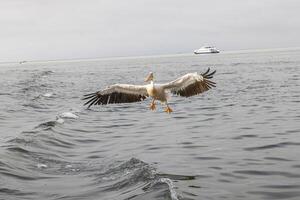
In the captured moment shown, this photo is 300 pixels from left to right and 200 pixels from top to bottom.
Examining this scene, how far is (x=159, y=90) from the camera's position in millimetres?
13406

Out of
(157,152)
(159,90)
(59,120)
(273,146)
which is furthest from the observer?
(59,120)

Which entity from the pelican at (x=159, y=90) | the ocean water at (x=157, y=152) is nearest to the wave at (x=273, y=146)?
the ocean water at (x=157, y=152)

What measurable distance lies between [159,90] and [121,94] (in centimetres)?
129

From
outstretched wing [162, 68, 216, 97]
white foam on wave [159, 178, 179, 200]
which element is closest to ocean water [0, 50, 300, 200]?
white foam on wave [159, 178, 179, 200]

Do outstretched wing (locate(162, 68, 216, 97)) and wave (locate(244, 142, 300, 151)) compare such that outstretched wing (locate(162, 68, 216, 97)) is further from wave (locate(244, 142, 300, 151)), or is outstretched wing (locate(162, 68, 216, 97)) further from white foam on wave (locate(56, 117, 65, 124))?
white foam on wave (locate(56, 117, 65, 124))

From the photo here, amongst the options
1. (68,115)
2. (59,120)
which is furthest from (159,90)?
(68,115)

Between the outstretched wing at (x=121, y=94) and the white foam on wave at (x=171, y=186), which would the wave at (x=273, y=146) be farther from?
the white foam on wave at (x=171, y=186)

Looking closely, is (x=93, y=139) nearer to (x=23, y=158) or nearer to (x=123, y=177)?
(x=23, y=158)

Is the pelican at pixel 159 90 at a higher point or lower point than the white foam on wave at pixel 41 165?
higher

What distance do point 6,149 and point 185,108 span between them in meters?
11.7

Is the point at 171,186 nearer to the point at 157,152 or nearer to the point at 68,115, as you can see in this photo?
the point at 157,152

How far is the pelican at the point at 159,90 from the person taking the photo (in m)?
13.2

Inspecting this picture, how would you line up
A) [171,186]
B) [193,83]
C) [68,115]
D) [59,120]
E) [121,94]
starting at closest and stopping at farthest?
[171,186] < [193,83] < [121,94] < [59,120] < [68,115]

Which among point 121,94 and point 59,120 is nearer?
point 121,94
